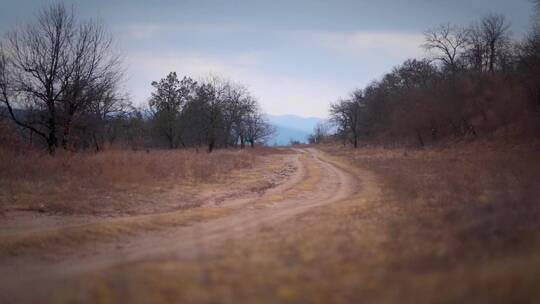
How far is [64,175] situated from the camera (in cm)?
1588

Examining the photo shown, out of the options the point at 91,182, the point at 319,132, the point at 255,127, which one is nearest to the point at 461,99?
the point at 91,182

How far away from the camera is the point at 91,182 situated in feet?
49.2

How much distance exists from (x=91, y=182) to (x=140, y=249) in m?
8.88

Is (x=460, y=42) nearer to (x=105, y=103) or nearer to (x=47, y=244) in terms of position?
(x=105, y=103)

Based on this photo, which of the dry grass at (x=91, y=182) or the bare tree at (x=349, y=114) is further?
the bare tree at (x=349, y=114)

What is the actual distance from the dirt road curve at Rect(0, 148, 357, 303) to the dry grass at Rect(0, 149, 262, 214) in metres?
2.89

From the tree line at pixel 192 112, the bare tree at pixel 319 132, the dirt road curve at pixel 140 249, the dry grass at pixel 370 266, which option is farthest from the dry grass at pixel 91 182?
the bare tree at pixel 319 132

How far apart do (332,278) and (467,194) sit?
26.5ft

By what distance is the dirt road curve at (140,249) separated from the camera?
579cm

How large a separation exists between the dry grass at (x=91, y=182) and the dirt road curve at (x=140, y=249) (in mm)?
2894

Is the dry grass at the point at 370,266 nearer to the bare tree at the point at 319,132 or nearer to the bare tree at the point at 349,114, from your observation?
the bare tree at the point at 349,114

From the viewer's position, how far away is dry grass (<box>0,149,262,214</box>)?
11.7m

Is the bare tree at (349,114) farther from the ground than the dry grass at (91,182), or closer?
farther from the ground

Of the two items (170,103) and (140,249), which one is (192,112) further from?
(140,249)
